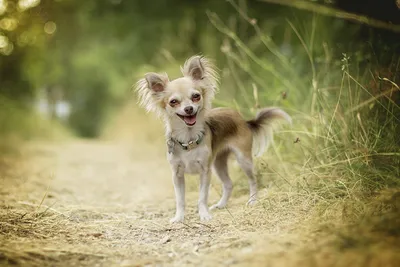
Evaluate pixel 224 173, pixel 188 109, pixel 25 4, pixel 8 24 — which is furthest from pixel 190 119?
pixel 8 24

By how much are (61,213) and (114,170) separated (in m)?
4.53

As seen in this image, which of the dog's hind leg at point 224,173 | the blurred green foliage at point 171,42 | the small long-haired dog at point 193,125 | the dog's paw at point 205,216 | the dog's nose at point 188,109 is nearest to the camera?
the dog's nose at point 188,109

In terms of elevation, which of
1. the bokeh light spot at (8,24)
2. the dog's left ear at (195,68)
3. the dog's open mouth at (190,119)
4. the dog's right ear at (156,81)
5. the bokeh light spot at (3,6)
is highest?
the bokeh light spot at (8,24)

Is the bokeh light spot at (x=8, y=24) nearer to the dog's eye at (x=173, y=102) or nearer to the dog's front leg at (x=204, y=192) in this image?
the dog's eye at (x=173, y=102)

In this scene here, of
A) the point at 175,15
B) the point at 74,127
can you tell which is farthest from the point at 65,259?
the point at 74,127

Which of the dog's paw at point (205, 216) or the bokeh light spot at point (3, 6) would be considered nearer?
the dog's paw at point (205, 216)

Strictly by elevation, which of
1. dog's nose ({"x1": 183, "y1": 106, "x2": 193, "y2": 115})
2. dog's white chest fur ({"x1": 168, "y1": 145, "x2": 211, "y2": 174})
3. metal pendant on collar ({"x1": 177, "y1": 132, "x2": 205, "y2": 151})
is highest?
dog's nose ({"x1": 183, "y1": 106, "x2": 193, "y2": 115})

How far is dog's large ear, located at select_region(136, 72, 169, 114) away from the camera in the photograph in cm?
415

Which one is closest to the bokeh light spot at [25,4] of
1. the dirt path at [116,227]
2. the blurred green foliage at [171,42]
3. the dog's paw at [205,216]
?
the blurred green foliage at [171,42]

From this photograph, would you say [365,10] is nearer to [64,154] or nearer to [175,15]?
[175,15]

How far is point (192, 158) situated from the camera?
13.9 ft

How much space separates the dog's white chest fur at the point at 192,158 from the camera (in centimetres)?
425

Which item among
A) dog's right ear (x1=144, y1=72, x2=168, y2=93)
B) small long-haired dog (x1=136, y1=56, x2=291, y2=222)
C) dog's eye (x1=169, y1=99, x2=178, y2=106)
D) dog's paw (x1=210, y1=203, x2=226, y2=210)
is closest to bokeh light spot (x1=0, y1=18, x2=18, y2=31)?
small long-haired dog (x1=136, y1=56, x2=291, y2=222)

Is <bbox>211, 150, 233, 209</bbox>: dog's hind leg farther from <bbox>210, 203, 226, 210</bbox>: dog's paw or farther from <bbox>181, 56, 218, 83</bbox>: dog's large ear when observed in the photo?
<bbox>181, 56, 218, 83</bbox>: dog's large ear
